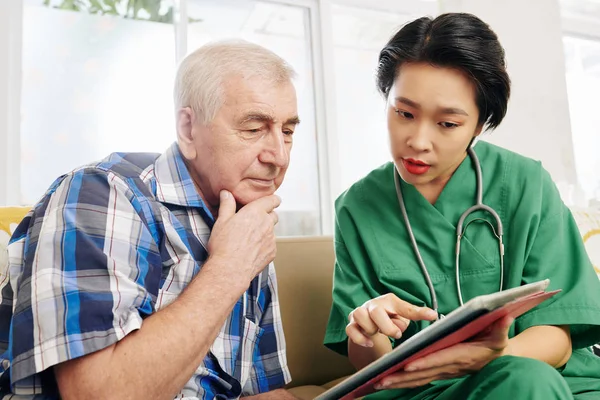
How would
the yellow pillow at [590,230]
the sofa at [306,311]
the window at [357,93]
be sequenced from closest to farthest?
the sofa at [306,311], the yellow pillow at [590,230], the window at [357,93]

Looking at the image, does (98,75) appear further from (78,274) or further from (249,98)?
(78,274)

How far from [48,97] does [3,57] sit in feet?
0.82

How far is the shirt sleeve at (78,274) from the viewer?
28.8 inches

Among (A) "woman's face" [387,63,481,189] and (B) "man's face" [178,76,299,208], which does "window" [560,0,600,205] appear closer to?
(A) "woman's face" [387,63,481,189]

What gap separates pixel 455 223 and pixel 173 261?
588mm

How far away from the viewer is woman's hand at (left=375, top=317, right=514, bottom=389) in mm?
792

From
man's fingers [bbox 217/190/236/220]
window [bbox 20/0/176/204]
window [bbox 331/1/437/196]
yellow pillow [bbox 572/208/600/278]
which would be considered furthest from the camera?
window [bbox 331/1/437/196]

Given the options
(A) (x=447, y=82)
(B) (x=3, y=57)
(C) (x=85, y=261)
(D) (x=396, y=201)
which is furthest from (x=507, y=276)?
(B) (x=3, y=57)

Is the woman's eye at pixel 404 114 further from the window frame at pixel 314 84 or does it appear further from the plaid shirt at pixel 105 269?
the window frame at pixel 314 84

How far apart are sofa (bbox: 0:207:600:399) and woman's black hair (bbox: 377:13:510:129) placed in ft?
2.05

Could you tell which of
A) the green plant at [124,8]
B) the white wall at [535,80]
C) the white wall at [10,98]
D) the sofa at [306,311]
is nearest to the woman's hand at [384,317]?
the sofa at [306,311]

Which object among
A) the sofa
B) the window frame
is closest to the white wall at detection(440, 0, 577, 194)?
the window frame

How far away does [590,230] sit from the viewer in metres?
1.85

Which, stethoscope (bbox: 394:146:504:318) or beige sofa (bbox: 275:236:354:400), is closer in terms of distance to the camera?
stethoscope (bbox: 394:146:504:318)
